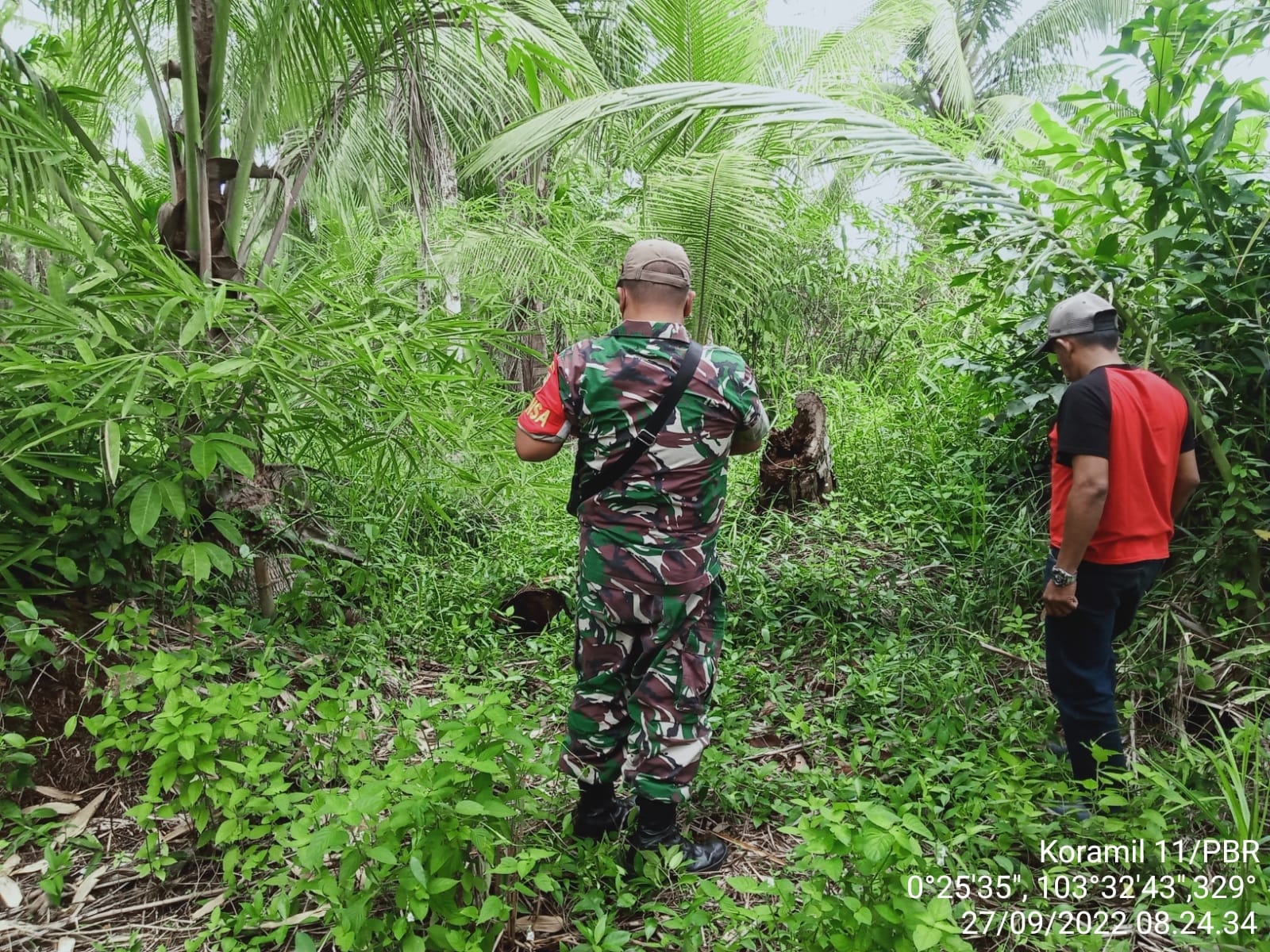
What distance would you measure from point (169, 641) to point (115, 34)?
86.4 inches

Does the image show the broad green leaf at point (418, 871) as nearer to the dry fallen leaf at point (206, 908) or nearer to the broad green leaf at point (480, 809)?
the broad green leaf at point (480, 809)

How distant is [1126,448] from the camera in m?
2.11

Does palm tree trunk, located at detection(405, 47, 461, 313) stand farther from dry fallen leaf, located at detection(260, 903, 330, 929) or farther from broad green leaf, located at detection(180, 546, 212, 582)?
dry fallen leaf, located at detection(260, 903, 330, 929)

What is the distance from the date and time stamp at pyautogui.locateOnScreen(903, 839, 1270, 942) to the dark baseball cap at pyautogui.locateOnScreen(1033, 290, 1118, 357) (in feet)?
4.30

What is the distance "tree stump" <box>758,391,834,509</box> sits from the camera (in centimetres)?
452

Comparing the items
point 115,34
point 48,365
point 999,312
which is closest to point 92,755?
point 48,365

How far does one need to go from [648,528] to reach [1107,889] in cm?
143

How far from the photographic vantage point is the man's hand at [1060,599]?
2141 mm

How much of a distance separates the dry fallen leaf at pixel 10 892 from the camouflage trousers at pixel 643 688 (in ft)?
4.34

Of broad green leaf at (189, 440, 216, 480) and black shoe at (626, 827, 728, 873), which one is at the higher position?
broad green leaf at (189, 440, 216, 480)

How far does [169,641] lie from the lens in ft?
8.29

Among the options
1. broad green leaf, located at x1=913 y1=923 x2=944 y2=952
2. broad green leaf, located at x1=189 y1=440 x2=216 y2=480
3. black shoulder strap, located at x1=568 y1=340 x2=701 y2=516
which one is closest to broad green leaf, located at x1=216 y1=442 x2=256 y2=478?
broad green leaf, located at x1=189 y1=440 x2=216 y2=480

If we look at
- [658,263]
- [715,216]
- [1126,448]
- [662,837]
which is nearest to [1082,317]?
[1126,448]

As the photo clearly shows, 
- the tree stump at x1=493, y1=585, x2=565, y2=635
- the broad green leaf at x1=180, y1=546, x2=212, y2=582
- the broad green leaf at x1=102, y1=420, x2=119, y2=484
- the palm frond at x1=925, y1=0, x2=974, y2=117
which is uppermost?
the palm frond at x1=925, y1=0, x2=974, y2=117
